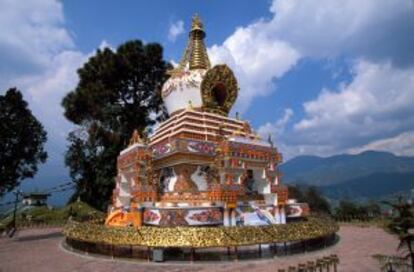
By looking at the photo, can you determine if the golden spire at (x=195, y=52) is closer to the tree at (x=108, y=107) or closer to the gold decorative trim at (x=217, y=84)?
the gold decorative trim at (x=217, y=84)

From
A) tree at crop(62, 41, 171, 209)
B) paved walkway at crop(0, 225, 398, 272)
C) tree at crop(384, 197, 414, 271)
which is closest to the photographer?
tree at crop(384, 197, 414, 271)

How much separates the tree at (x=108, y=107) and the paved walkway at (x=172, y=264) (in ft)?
46.4

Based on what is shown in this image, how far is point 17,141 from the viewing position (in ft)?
74.9

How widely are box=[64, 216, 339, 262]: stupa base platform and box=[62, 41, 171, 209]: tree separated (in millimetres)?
17701

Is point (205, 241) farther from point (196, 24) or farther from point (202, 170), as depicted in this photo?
point (196, 24)

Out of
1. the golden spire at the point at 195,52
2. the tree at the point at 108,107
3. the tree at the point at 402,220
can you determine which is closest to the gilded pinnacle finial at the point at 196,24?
the golden spire at the point at 195,52

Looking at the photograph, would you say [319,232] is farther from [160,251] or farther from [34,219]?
[34,219]

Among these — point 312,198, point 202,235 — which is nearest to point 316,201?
point 312,198

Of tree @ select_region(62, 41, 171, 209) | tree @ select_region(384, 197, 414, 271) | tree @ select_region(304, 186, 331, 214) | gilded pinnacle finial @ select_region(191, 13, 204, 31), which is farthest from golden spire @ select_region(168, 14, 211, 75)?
tree @ select_region(304, 186, 331, 214)

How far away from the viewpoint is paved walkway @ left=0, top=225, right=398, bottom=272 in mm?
12492

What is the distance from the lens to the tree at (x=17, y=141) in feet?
72.9

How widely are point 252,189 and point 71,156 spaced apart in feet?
67.0

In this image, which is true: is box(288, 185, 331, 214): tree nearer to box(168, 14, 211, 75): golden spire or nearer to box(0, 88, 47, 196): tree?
box(168, 14, 211, 75): golden spire

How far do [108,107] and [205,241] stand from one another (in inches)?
915
